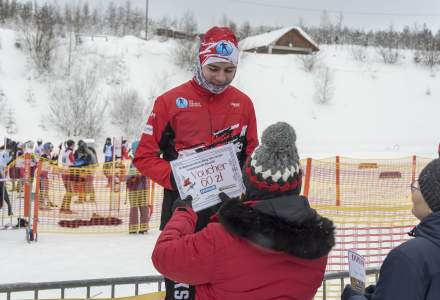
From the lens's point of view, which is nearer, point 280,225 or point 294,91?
point 280,225

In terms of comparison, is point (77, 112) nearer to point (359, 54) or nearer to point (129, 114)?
point (129, 114)

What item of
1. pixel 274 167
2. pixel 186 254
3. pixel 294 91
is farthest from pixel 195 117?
pixel 294 91

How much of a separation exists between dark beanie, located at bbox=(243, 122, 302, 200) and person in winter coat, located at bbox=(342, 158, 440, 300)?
1.50ft

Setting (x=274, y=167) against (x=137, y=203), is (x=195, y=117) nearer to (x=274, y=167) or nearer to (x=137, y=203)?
(x=274, y=167)

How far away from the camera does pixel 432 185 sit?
1.85 m

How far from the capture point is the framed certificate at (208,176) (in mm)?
2084

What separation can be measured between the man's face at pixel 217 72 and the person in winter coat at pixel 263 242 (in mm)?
754

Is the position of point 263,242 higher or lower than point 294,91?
lower

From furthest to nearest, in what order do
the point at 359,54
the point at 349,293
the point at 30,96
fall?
the point at 359,54 < the point at 30,96 < the point at 349,293

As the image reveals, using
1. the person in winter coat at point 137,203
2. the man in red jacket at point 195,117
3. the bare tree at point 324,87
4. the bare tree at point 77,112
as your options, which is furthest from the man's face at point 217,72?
the bare tree at point 324,87

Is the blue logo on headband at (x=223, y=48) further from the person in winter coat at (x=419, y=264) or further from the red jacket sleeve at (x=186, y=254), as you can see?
the person in winter coat at (x=419, y=264)

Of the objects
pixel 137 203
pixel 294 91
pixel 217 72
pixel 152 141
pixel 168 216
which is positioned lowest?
pixel 137 203

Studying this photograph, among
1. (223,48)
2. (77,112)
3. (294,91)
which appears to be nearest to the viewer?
(223,48)

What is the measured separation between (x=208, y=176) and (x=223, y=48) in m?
0.77
